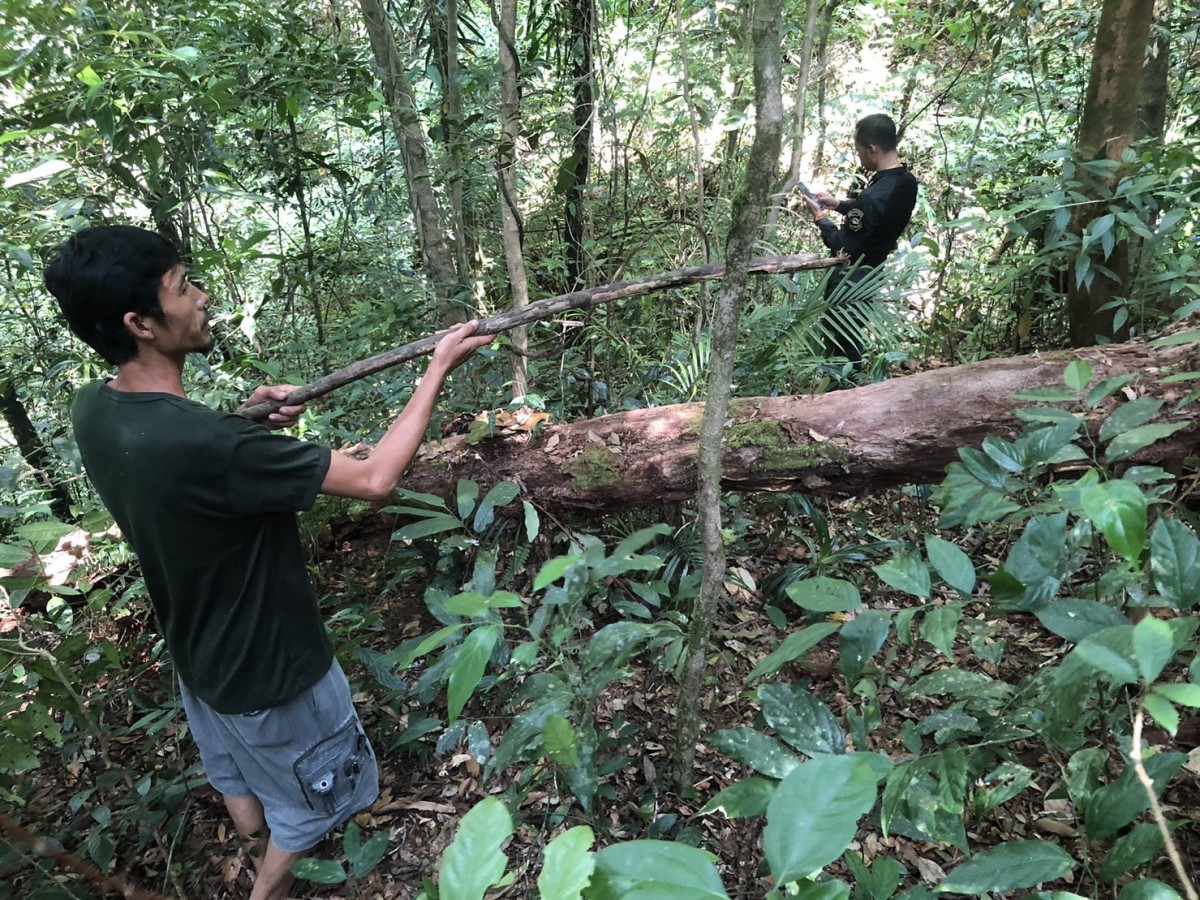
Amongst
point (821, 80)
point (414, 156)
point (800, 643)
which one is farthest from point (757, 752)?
point (821, 80)

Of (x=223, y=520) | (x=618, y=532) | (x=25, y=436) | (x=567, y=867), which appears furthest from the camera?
(x=25, y=436)

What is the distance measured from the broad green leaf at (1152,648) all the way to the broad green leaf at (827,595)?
394mm

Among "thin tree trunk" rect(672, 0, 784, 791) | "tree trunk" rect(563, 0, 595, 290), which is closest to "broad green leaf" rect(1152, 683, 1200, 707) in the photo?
"thin tree trunk" rect(672, 0, 784, 791)

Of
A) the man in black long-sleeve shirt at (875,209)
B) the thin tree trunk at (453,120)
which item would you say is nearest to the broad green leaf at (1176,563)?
the man in black long-sleeve shirt at (875,209)

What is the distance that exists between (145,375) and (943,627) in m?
1.85

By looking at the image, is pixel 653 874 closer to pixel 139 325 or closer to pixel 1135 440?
pixel 1135 440

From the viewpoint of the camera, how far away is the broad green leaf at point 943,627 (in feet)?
3.28

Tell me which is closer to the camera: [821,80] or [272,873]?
[272,873]

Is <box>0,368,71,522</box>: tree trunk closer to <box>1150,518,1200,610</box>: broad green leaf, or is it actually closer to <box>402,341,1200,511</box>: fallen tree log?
<box>402,341,1200,511</box>: fallen tree log

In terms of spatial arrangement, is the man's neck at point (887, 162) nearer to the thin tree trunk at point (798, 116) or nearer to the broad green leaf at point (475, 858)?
the thin tree trunk at point (798, 116)

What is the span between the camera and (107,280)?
1572 mm

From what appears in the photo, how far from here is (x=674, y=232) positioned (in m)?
4.41

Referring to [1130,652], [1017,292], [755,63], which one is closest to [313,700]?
[1130,652]

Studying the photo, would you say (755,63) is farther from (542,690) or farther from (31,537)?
(31,537)
